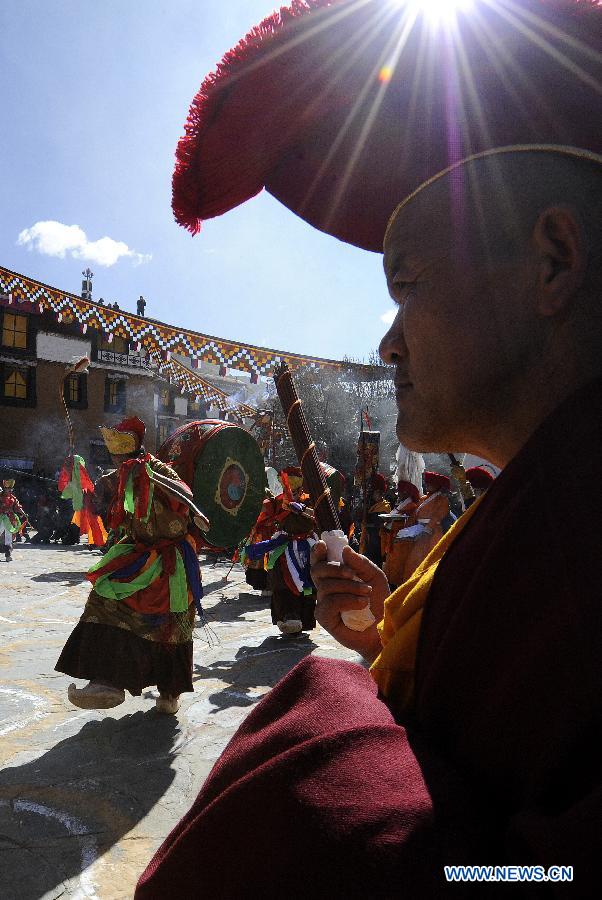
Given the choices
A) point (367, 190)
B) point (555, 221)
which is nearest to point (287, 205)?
point (367, 190)

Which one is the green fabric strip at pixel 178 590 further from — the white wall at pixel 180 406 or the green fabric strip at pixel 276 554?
the white wall at pixel 180 406

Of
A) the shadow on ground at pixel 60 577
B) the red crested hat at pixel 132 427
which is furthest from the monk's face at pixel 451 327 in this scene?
the shadow on ground at pixel 60 577

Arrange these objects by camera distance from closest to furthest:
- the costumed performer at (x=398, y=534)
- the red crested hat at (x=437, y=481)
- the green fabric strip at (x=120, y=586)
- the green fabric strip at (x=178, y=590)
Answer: the green fabric strip at (x=120, y=586), the green fabric strip at (x=178, y=590), the costumed performer at (x=398, y=534), the red crested hat at (x=437, y=481)

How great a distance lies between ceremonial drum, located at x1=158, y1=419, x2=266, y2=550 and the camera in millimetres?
6273

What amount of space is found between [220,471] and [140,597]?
2.29 metres

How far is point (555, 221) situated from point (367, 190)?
59 centimetres

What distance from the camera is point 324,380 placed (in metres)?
31.8

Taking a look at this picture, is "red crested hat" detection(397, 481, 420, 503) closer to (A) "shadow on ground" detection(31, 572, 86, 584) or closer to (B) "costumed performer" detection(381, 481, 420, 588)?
(B) "costumed performer" detection(381, 481, 420, 588)

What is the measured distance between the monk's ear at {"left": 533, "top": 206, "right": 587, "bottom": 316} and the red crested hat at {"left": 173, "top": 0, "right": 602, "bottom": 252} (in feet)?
0.47

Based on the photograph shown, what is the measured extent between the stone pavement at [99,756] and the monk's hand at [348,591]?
72.1 inches

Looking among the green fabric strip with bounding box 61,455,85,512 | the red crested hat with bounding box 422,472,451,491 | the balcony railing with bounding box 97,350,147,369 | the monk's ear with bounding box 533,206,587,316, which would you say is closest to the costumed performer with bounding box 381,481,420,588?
the red crested hat with bounding box 422,472,451,491

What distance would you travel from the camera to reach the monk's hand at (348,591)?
1.29 m

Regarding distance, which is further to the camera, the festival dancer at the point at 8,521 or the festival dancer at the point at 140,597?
the festival dancer at the point at 8,521

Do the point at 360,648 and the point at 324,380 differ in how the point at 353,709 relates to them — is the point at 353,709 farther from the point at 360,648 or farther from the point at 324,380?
the point at 324,380
